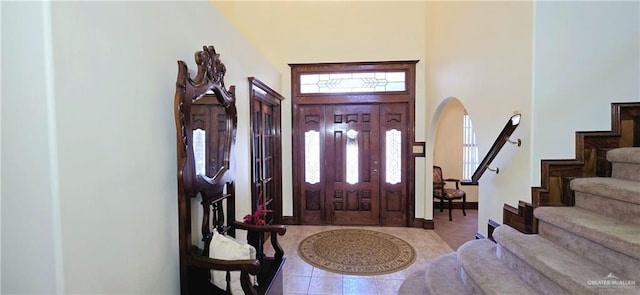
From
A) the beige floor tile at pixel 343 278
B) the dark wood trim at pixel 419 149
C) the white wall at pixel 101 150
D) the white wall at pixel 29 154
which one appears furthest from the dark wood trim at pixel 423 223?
the white wall at pixel 29 154

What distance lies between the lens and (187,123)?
61.9 inches

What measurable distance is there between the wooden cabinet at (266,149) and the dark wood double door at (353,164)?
39 cm

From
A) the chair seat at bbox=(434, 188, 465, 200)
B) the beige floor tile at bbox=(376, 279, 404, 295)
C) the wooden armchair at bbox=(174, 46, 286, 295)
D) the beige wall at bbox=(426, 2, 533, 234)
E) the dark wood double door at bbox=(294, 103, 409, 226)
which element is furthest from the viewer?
the chair seat at bbox=(434, 188, 465, 200)

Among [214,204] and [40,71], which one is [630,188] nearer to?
[214,204]

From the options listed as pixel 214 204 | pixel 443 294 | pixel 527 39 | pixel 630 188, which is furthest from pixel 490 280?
pixel 214 204

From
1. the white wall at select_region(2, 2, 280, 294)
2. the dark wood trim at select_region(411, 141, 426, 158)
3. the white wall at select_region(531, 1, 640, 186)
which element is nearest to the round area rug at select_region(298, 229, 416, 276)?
the dark wood trim at select_region(411, 141, 426, 158)

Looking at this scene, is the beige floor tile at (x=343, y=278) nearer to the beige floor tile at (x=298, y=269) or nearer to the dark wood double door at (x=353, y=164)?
the beige floor tile at (x=298, y=269)

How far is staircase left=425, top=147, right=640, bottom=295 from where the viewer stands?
1.40m

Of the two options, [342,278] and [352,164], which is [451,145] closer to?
[352,164]

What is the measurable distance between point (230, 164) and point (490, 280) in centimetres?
192

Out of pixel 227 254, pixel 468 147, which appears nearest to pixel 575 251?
pixel 227 254

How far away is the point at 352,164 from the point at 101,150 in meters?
3.77

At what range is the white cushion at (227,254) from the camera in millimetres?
1688

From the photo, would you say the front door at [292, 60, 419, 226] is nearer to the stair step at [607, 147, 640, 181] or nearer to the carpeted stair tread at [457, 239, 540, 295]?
the carpeted stair tread at [457, 239, 540, 295]
